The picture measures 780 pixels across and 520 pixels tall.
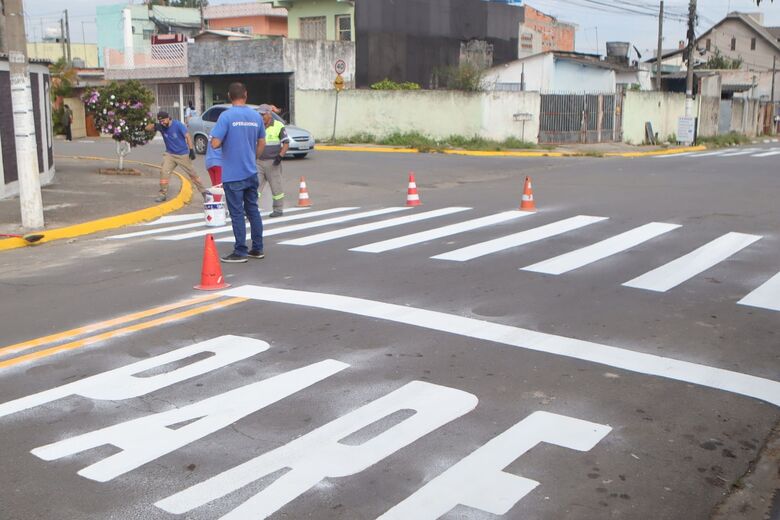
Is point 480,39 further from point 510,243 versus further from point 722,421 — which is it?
point 722,421

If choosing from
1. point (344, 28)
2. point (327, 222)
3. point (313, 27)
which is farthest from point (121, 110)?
point (313, 27)

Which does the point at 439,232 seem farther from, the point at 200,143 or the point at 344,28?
the point at 344,28

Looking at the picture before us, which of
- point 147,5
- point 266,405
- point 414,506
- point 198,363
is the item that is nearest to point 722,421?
point 414,506

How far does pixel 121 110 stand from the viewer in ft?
63.9

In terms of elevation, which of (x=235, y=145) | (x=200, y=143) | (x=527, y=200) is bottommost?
(x=527, y=200)

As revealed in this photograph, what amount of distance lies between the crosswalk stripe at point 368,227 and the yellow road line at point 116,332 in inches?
135

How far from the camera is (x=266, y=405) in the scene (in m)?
5.14

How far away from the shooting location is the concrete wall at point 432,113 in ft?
110

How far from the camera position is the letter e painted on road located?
4.41m

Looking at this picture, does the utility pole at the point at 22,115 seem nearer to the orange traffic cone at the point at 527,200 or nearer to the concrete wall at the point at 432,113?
the orange traffic cone at the point at 527,200

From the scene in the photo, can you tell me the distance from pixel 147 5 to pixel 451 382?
61.4m

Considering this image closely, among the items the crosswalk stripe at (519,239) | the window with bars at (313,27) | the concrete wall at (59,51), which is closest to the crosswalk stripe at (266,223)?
the crosswalk stripe at (519,239)

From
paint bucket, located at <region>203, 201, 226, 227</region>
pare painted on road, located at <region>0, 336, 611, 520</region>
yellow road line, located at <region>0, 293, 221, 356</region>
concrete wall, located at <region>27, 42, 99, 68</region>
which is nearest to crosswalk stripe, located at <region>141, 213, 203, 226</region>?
paint bucket, located at <region>203, 201, 226, 227</region>

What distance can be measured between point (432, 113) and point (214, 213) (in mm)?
22620
